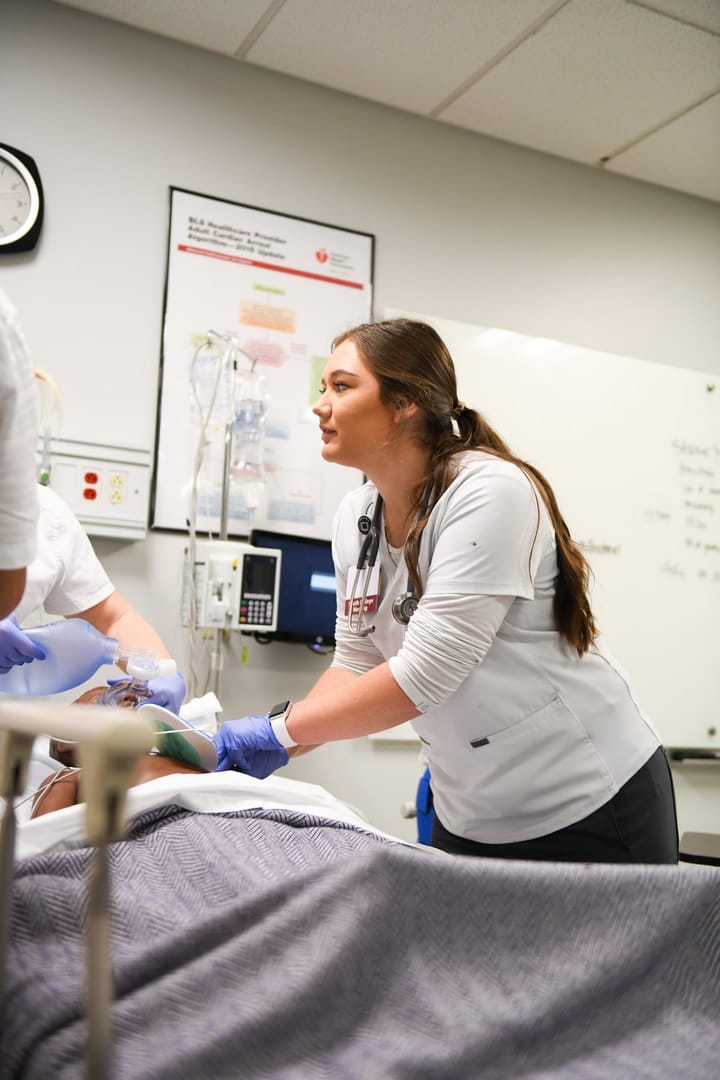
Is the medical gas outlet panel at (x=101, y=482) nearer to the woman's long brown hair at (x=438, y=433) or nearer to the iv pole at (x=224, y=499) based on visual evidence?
the iv pole at (x=224, y=499)

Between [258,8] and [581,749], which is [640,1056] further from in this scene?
[258,8]

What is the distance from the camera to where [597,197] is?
352cm

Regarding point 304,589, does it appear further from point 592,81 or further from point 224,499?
point 592,81

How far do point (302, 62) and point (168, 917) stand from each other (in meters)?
2.67

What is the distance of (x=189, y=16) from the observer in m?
2.70

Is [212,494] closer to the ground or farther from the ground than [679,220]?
closer to the ground

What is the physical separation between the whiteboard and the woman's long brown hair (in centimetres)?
140

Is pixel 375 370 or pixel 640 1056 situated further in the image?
pixel 375 370

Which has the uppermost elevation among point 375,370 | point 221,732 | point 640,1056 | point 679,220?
point 679,220

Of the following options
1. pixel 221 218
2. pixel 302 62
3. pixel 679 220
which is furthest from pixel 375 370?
pixel 679 220

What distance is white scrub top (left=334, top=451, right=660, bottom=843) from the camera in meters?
1.51

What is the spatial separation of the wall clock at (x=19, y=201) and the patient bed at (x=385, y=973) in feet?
6.51

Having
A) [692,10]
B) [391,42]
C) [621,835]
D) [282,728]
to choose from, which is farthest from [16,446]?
[692,10]

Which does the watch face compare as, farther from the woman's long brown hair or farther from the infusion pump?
the woman's long brown hair
